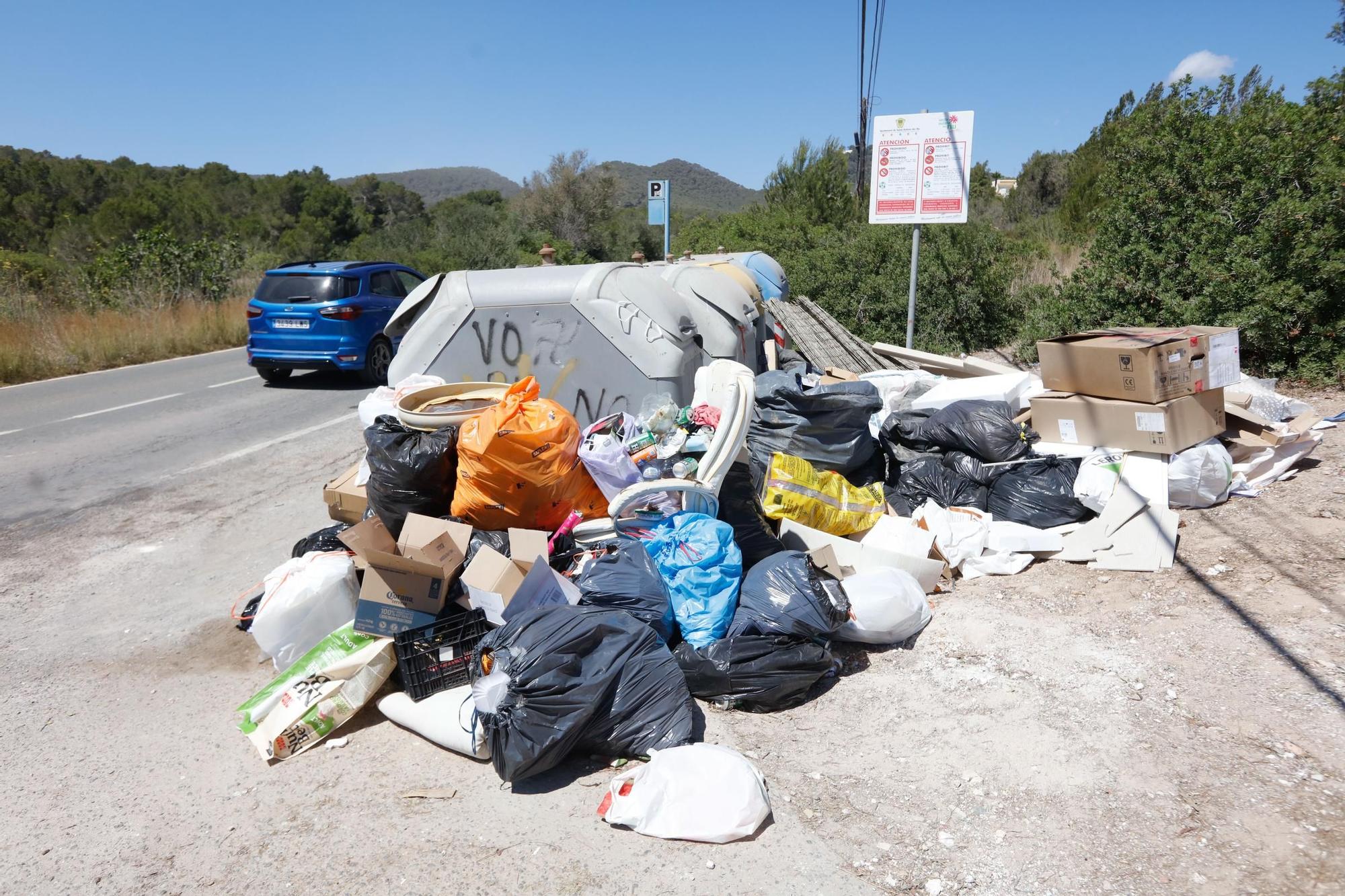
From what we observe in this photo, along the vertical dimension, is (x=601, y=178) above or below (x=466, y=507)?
above

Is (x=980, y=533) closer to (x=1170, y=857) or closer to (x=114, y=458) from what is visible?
(x=1170, y=857)

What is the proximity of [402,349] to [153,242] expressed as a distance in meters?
16.1

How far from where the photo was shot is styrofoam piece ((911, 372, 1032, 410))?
18.6 ft

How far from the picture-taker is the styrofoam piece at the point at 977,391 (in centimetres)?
567

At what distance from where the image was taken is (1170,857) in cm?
241

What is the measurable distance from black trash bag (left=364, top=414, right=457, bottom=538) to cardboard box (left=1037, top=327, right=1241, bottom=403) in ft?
12.7

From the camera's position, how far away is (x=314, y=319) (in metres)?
10.3

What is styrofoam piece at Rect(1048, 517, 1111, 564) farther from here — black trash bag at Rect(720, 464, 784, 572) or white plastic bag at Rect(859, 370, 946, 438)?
black trash bag at Rect(720, 464, 784, 572)

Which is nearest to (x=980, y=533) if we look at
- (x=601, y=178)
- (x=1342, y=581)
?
(x=1342, y=581)

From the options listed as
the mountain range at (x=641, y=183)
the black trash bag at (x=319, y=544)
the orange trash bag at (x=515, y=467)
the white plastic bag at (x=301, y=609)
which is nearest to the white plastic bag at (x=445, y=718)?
the white plastic bag at (x=301, y=609)

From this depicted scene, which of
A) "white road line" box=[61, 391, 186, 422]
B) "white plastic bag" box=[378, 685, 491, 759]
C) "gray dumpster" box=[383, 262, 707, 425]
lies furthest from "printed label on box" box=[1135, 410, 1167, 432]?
"white road line" box=[61, 391, 186, 422]

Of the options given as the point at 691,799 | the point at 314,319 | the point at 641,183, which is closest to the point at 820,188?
the point at 314,319

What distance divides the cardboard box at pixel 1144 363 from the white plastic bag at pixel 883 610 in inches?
85.3

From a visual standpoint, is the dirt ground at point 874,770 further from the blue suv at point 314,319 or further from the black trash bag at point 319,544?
the blue suv at point 314,319
